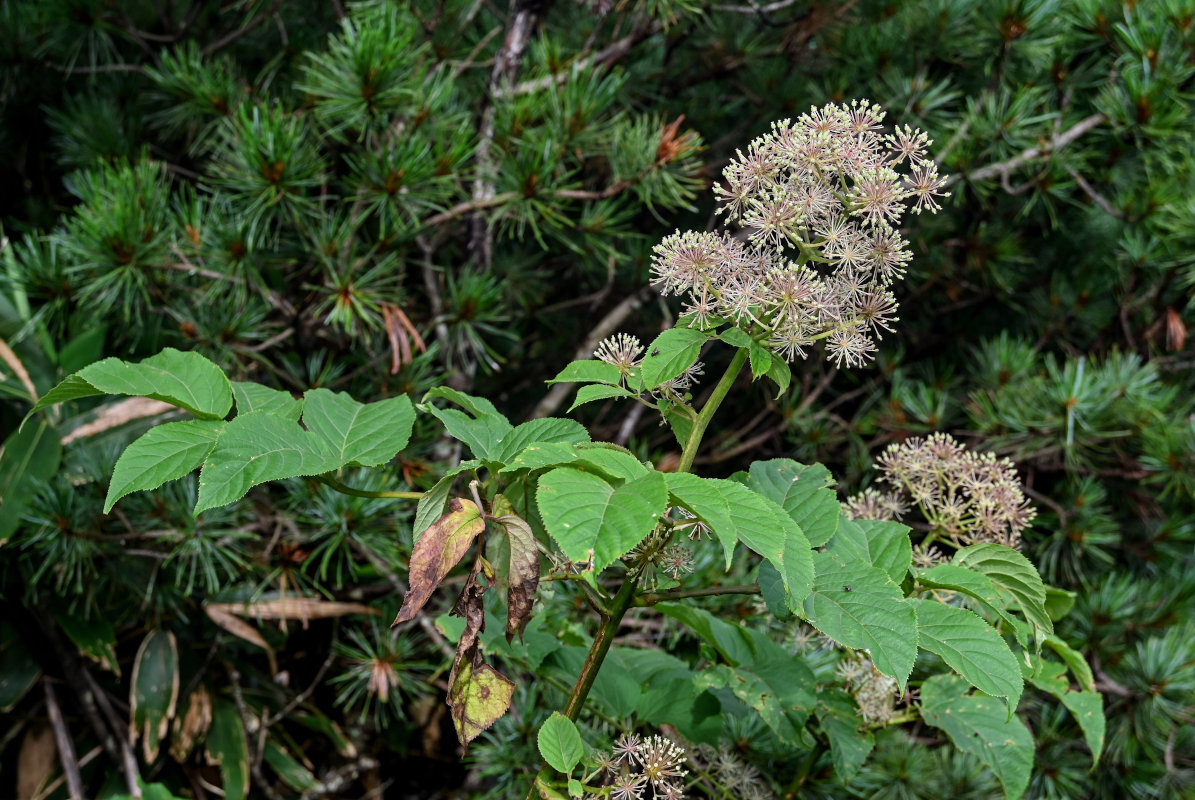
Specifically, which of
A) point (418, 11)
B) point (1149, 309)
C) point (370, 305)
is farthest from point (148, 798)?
point (1149, 309)

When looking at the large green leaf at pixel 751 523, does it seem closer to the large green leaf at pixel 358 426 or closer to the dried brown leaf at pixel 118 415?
the large green leaf at pixel 358 426

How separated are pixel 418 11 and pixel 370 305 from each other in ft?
1.85

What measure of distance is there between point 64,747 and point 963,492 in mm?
1295

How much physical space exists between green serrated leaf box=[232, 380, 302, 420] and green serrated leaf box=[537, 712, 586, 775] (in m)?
0.23

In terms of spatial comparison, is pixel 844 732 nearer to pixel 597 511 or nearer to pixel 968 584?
pixel 968 584

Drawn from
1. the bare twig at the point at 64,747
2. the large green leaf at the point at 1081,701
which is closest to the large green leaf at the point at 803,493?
the large green leaf at the point at 1081,701

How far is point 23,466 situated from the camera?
1.21m

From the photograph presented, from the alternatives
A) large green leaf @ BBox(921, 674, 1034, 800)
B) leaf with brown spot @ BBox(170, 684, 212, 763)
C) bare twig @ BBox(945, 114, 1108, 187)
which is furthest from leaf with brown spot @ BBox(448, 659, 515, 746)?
bare twig @ BBox(945, 114, 1108, 187)

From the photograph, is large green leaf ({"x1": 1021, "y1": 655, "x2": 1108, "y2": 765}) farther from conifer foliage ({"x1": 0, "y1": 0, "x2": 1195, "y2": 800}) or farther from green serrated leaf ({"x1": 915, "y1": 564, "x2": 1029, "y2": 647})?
green serrated leaf ({"x1": 915, "y1": 564, "x2": 1029, "y2": 647})

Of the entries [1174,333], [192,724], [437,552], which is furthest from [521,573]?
[1174,333]

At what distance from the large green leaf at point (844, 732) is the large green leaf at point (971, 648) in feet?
0.54

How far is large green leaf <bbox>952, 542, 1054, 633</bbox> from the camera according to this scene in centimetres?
49

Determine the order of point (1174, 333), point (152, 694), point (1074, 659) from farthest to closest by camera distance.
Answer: point (1174, 333), point (152, 694), point (1074, 659)

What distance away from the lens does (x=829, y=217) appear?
48 centimetres
